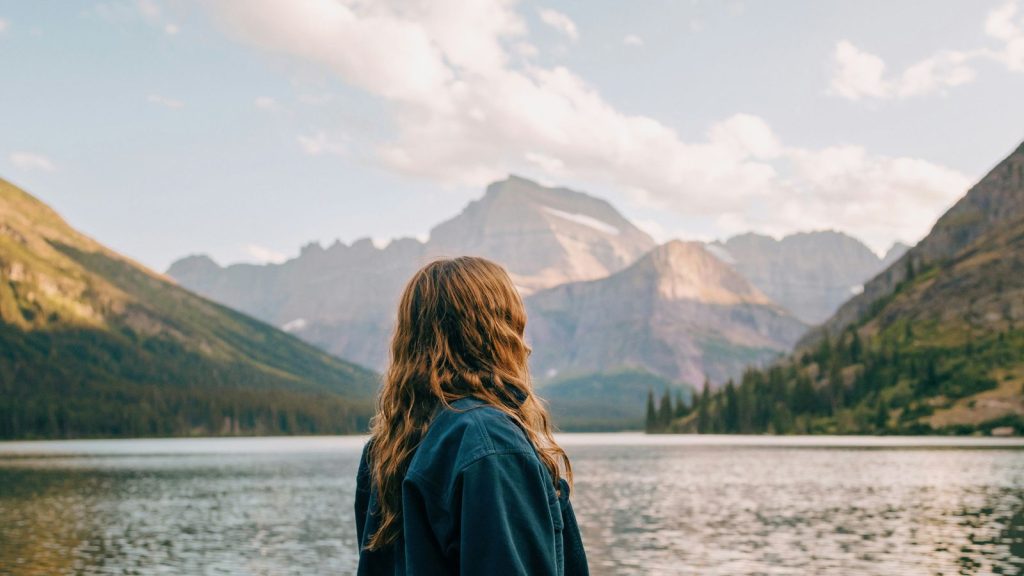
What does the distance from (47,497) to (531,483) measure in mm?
104290

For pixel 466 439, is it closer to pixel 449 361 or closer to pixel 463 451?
pixel 463 451

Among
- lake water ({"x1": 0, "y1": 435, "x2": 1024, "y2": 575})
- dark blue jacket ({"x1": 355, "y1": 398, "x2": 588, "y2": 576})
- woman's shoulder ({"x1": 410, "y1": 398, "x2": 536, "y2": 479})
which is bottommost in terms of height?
lake water ({"x1": 0, "y1": 435, "x2": 1024, "y2": 575})

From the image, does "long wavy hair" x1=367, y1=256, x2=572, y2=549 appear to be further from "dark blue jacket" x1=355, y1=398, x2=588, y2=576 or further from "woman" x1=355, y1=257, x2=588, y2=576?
"dark blue jacket" x1=355, y1=398, x2=588, y2=576

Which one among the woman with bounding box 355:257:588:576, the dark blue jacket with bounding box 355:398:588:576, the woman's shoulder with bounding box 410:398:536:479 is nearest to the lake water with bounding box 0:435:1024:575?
→ the woman with bounding box 355:257:588:576

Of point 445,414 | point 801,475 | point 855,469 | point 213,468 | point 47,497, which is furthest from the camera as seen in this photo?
point 213,468

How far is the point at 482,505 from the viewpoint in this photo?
6.16 meters

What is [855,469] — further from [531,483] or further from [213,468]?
[531,483]

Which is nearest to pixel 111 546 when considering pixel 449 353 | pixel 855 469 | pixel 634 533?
pixel 634 533

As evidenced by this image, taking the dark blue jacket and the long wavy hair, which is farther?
the long wavy hair

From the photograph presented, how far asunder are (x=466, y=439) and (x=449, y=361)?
3.19 ft

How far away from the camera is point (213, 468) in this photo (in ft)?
527

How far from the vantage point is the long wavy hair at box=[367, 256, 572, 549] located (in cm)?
708

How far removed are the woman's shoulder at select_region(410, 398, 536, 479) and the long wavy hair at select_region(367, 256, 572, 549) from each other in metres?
0.25

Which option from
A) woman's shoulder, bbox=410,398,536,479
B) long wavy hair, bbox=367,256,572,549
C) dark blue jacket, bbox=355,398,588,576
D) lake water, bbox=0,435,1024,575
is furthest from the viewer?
lake water, bbox=0,435,1024,575
